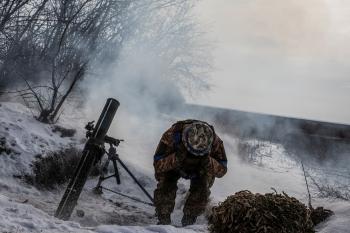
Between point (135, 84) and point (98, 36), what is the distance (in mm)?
6869

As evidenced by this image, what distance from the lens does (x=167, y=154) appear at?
5.29 m

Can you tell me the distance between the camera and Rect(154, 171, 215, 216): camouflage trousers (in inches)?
208

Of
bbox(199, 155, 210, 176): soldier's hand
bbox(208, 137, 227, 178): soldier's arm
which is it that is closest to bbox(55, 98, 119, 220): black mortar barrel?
bbox(199, 155, 210, 176): soldier's hand

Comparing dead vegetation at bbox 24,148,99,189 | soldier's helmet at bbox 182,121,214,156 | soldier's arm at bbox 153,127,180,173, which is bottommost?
dead vegetation at bbox 24,148,99,189

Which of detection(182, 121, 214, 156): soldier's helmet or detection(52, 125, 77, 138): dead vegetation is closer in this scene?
detection(182, 121, 214, 156): soldier's helmet

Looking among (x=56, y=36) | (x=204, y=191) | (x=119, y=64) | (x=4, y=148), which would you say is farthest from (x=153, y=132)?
(x=204, y=191)

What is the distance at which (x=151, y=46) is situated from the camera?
61.1ft

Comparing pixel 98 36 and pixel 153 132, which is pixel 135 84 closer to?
pixel 153 132

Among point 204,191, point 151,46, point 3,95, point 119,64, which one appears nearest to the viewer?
point 204,191

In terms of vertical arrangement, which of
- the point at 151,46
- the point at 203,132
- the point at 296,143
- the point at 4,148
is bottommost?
the point at 4,148

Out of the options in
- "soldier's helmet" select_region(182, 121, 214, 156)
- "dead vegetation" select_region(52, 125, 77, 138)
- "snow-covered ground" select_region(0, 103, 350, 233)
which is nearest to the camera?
"snow-covered ground" select_region(0, 103, 350, 233)

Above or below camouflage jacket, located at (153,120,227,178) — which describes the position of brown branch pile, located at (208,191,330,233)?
below

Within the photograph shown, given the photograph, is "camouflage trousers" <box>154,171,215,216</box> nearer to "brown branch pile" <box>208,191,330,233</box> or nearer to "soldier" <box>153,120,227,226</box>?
"soldier" <box>153,120,227,226</box>

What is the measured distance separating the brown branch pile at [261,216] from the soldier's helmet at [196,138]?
219cm
